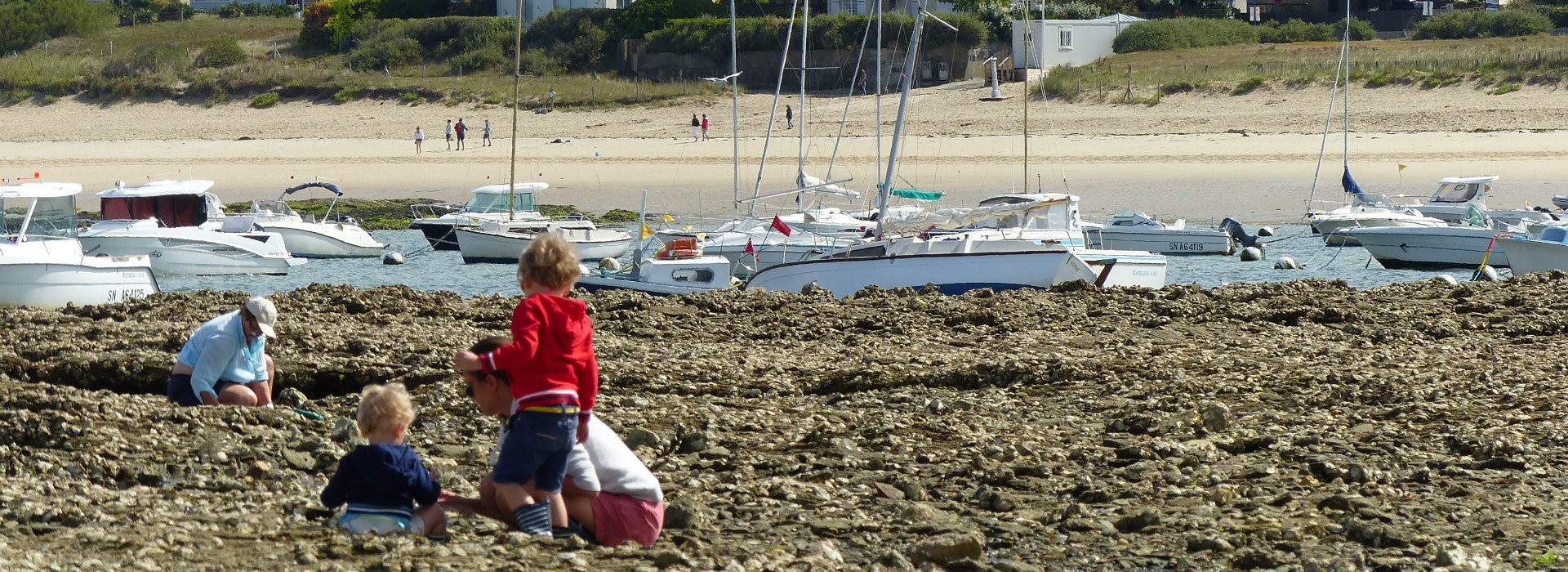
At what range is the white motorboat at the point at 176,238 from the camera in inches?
Answer: 1232

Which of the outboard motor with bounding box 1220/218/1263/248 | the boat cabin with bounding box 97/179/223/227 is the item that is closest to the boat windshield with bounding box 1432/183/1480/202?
the outboard motor with bounding box 1220/218/1263/248

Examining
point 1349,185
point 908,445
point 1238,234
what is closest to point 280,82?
point 1238,234

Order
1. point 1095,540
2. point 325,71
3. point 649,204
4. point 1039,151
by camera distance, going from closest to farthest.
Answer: point 1095,540 → point 649,204 → point 1039,151 → point 325,71

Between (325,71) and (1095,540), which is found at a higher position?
(325,71)

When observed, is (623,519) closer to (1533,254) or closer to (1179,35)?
(1533,254)

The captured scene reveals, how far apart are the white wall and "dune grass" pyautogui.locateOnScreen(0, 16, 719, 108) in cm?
1276

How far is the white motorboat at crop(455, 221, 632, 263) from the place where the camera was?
111ft

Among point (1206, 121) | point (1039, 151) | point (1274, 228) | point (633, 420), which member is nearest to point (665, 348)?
point (633, 420)

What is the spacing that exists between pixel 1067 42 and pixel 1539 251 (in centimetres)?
3961

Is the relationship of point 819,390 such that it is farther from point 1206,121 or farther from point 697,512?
point 1206,121

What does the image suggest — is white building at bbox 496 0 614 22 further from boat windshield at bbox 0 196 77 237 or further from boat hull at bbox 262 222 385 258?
boat windshield at bbox 0 196 77 237

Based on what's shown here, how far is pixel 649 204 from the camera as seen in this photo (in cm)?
4338

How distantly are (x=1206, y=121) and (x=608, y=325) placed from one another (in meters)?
38.2

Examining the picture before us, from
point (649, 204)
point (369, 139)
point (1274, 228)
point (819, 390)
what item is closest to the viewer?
point (819, 390)
